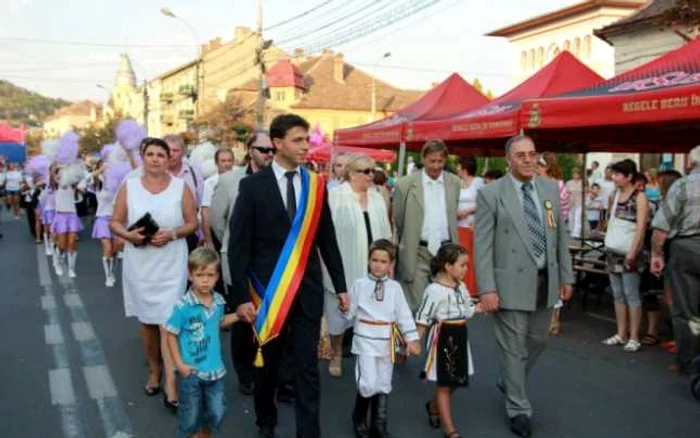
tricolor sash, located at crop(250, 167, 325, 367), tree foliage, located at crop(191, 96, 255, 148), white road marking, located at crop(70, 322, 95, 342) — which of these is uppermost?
tree foliage, located at crop(191, 96, 255, 148)

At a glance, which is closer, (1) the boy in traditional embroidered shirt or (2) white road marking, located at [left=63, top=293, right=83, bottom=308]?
(1) the boy in traditional embroidered shirt

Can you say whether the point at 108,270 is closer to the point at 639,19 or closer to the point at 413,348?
the point at 413,348

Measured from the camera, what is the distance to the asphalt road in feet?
16.5

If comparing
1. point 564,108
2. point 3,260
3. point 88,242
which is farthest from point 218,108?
point 564,108

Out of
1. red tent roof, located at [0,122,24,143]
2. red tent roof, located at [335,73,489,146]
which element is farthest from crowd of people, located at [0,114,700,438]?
red tent roof, located at [0,122,24,143]

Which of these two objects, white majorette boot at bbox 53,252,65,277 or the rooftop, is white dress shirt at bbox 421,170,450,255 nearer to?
white majorette boot at bbox 53,252,65,277

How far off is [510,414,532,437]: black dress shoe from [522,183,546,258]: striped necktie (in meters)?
1.08

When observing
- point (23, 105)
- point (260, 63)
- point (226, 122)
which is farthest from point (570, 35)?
point (23, 105)

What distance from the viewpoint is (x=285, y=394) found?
5.55 m

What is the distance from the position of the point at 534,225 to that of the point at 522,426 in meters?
1.33

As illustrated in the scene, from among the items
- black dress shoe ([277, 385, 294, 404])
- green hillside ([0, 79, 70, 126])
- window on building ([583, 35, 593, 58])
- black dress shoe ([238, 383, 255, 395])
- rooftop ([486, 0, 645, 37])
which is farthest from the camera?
green hillside ([0, 79, 70, 126])

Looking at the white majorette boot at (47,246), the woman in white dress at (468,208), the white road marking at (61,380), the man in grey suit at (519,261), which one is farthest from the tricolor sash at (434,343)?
the white majorette boot at (47,246)

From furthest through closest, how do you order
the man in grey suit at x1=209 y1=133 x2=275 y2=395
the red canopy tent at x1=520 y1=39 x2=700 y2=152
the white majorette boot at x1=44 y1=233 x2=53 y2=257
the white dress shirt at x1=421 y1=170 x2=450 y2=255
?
1. the white majorette boot at x1=44 y1=233 x2=53 y2=257
2. the red canopy tent at x1=520 y1=39 x2=700 y2=152
3. the white dress shirt at x1=421 y1=170 x2=450 y2=255
4. the man in grey suit at x1=209 y1=133 x2=275 y2=395

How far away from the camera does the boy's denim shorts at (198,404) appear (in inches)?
166
